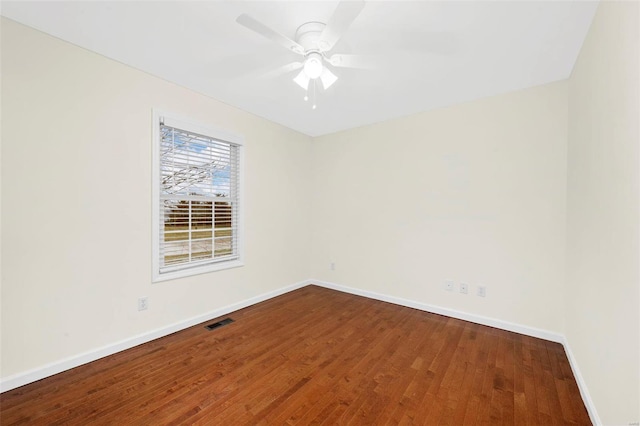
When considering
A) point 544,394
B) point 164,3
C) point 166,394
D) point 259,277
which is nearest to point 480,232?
point 544,394

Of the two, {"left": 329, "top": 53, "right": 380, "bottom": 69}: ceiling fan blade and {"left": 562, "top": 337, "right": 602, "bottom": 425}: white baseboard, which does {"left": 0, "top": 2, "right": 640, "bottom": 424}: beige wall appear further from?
{"left": 329, "top": 53, "right": 380, "bottom": 69}: ceiling fan blade

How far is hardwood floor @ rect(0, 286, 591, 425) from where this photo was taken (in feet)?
5.19

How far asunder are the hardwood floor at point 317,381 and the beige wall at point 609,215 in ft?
1.40

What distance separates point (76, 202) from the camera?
205 cm

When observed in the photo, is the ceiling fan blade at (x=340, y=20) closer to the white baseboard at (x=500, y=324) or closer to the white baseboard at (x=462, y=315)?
the white baseboard at (x=500, y=324)

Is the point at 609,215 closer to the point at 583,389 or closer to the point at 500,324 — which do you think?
the point at 583,389

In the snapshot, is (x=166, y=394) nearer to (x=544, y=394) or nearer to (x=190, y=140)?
(x=190, y=140)

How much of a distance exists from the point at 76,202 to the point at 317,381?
236 cm

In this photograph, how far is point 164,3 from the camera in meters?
1.61

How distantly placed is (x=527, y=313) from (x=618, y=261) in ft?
5.54

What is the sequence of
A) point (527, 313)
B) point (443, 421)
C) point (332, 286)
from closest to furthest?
1. point (443, 421)
2. point (527, 313)
3. point (332, 286)

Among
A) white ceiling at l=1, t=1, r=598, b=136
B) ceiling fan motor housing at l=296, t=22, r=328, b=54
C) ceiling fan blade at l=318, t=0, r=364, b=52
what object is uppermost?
white ceiling at l=1, t=1, r=598, b=136

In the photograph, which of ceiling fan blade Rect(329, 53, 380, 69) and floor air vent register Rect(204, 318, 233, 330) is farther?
floor air vent register Rect(204, 318, 233, 330)

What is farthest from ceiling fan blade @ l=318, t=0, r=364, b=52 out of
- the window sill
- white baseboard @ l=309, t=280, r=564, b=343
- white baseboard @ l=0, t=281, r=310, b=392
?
white baseboard @ l=309, t=280, r=564, b=343
